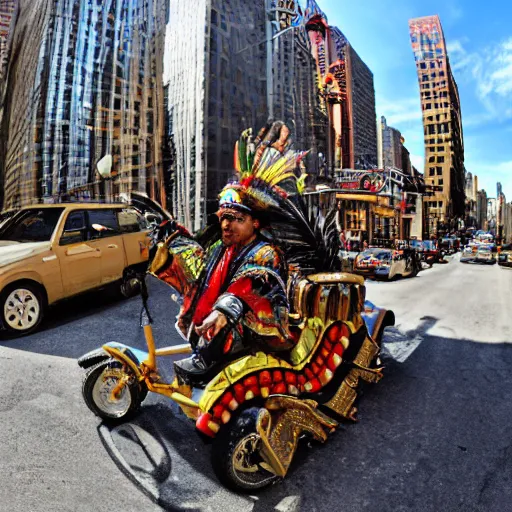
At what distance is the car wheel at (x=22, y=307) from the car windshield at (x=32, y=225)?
758 millimetres

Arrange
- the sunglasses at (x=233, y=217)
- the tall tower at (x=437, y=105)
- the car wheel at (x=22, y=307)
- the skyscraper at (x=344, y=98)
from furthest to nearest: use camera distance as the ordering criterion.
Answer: the skyscraper at (x=344, y=98)
the tall tower at (x=437, y=105)
the car wheel at (x=22, y=307)
the sunglasses at (x=233, y=217)

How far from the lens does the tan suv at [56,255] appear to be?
430cm

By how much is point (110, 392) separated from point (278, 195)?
6.65ft

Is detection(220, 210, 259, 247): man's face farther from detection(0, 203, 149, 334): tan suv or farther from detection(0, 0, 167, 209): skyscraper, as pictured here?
detection(0, 0, 167, 209): skyscraper

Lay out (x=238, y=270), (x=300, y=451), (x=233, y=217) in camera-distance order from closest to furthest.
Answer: (x=238, y=270), (x=233, y=217), (x=300, y=451)

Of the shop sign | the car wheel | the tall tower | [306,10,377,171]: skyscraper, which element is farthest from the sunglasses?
the tall tower

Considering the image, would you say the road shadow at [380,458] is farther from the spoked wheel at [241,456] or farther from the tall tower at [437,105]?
the tall tower at [437,105]

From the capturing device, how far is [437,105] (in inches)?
336

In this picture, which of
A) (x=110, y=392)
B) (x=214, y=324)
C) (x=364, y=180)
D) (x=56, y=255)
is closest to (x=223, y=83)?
(x=364, y=180)

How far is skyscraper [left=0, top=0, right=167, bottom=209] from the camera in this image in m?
8.23

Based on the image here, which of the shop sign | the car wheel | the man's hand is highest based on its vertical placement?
the shop sign

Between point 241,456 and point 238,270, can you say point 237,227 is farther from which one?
point 241,456

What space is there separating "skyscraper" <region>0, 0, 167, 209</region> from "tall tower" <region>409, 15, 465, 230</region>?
592 centimetres

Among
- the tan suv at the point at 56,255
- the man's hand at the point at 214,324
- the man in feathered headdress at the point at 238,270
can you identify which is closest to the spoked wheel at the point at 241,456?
the man in feathered headdress at the point at 238,270
